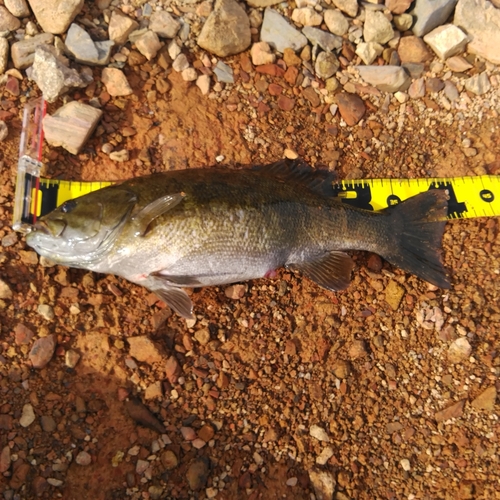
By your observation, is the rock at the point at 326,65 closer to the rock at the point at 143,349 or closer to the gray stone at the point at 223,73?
the gray stone at the point at 223,73

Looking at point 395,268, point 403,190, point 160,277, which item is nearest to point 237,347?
point 160,277

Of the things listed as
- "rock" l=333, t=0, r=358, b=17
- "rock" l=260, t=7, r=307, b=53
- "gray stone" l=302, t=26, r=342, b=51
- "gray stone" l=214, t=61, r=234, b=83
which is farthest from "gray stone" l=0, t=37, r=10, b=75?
"rock" l=333, t=0, r=358, b=17

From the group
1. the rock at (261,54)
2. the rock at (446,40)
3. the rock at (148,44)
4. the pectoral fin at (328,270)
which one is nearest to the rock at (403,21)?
the rock at (446,40)

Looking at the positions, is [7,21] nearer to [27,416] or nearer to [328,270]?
[27,416]

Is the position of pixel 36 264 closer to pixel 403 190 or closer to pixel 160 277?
pixel 160 277

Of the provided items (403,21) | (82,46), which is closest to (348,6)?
(403,21)

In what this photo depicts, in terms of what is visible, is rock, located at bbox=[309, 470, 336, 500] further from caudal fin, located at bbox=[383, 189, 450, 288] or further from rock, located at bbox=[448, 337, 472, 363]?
caudal fin, located at bbox=[383, 189, 450, 288]

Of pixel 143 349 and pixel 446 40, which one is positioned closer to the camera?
pixel 143 349
